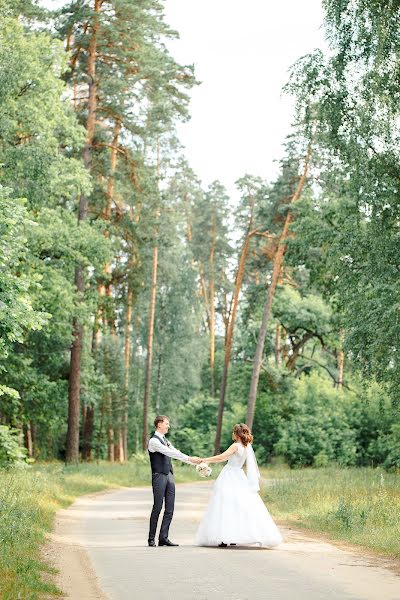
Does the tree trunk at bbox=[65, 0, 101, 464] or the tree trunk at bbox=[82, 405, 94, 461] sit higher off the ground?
the tree trunk at bbox=[65, 0, 101, 464]

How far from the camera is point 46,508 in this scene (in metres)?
18.0

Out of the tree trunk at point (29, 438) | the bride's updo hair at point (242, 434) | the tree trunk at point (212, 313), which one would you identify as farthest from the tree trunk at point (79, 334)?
the tree trunk at point (212, 313)

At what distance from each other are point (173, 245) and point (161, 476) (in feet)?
105

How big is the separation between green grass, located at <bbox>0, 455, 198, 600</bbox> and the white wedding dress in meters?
2.35

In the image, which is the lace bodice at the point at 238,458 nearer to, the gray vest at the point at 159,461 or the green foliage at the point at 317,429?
the gray vest at the point at 159,461

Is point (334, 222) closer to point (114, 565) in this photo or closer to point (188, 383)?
point (114, 565)

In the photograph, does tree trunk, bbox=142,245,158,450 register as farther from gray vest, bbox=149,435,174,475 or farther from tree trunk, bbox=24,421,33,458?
gray vest, bbox=149,435,174,475

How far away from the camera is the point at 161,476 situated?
13.0 metres

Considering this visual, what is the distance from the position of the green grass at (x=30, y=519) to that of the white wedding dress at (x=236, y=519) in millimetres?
2354

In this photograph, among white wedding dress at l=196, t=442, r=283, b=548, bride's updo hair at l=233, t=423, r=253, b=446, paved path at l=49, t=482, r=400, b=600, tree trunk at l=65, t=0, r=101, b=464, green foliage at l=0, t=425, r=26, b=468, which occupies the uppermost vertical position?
tree trunk at l=65, t=0, r=101, b=464

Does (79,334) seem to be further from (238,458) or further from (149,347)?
(238,458)

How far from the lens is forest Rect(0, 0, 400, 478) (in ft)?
67.8

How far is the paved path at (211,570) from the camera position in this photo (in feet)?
28.7

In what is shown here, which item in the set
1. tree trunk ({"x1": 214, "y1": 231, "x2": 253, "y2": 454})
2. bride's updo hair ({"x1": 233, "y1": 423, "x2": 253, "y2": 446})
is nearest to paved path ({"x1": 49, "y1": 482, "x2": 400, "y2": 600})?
bride's updo hair ({"x1": 233, "y1": 423, "x2": 253, "y2": 446})
